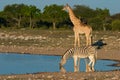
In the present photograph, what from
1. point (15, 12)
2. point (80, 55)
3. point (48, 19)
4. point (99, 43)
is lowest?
point (99, 43)

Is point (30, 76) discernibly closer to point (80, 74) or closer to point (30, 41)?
point (80, 74)

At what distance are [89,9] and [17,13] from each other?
1278 centimetres

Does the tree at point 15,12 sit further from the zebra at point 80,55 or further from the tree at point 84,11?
the zebra at point 80,55

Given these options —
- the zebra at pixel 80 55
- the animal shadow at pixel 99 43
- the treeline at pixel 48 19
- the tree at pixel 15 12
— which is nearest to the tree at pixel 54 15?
the treeline at pixel 48 19

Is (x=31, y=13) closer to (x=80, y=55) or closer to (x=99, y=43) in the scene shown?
(x=99, y=43)

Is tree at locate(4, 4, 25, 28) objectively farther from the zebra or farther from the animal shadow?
the zebra

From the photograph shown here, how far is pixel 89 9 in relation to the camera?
237 feet

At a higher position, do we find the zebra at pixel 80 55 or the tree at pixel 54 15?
the tree at pixel 54 15

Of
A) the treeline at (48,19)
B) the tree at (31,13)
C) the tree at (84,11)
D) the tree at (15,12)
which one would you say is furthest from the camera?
the tree at (84,11)

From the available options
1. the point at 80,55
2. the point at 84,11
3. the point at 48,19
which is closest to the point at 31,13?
the point at 48,19

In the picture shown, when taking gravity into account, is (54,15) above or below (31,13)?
below

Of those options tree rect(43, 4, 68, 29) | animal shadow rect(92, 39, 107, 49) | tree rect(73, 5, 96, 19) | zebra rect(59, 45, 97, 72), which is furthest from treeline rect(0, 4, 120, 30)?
zebra rect(59, 45, 97, 72)

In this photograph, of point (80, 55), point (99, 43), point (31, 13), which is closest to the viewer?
point (80, 55)

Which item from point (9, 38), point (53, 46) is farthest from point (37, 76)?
point (9, 38)
